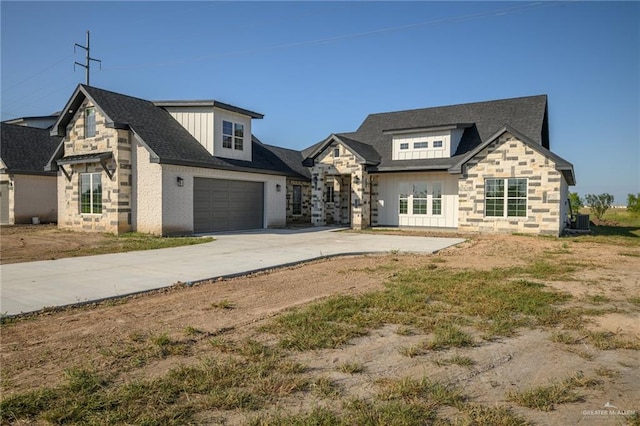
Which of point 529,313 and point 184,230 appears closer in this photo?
point 529,313

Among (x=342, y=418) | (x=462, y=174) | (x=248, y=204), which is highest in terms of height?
(x=462, y=174)

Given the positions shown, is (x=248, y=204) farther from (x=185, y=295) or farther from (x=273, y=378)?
(x=273, y=378)

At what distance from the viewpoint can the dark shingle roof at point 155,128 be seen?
1667 centimetres

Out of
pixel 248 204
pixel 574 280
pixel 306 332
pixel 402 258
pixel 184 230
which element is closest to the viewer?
pixel 306 332

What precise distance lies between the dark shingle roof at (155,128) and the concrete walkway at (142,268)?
4.74 meters

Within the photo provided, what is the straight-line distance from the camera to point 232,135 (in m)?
20.0

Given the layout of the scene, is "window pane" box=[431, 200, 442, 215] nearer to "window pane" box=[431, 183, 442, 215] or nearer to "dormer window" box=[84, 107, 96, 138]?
"window pane" box=[431, 183, 442, 215]

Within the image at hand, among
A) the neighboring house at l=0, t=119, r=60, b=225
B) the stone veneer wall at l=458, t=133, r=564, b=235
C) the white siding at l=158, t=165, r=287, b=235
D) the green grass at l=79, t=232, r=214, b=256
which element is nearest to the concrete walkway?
the green grass at l=79, t=232, r=214, b=256

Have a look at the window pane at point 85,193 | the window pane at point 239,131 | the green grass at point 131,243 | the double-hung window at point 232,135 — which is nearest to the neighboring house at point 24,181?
the window pane at point 85,193

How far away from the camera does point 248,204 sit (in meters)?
20.4

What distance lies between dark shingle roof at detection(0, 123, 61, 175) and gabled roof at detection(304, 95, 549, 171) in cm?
1917

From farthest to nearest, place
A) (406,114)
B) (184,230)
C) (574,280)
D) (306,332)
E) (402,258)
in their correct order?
(406,114) < (184,230) < (402,258) < (574,280) < (306,332)

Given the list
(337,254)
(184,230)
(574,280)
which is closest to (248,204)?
(184,230)

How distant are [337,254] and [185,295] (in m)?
5.56
